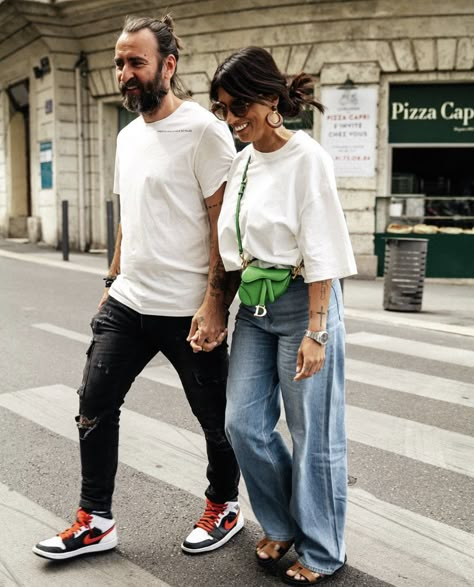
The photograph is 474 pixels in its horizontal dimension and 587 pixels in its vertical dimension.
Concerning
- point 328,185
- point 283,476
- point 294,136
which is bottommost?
point 283,476

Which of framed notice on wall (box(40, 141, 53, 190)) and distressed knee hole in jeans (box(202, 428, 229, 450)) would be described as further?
framed notice on wall (box(40, 141, 53, 190))

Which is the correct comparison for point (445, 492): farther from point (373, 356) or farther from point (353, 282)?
point (353, 282)

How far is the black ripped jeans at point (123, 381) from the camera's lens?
2.78 m

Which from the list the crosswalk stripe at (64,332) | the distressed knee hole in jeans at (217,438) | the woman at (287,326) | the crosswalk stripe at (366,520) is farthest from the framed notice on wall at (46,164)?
the woman at (287,326)

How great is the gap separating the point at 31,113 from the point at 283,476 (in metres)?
17.3

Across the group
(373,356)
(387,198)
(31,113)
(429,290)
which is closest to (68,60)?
(31,113)

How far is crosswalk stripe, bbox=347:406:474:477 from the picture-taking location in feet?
13.2

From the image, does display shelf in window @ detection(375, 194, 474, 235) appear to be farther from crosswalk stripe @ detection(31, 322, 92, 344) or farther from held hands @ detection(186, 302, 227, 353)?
held hands @ detection(186, 302, 227, 353)

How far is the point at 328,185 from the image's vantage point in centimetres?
239

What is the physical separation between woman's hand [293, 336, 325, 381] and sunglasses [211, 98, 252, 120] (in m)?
0.78

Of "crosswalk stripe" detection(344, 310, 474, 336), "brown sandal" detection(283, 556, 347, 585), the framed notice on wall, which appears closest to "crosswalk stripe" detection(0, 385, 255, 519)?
"brown sandal" detection(283, 556, 347, 585)

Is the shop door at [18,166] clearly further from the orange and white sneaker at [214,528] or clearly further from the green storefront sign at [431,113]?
the orange and white sneaker at [214,528]

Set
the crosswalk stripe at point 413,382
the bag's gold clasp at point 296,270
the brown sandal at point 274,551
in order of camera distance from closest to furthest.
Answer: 1. the bag's gold clasp at point 296,270
2. the brown sandal at point 274,551
3. the crosswalk stripe at point 413,382

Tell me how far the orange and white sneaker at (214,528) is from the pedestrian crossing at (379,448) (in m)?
0.25
